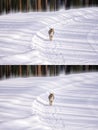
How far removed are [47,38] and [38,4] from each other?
1.75ft

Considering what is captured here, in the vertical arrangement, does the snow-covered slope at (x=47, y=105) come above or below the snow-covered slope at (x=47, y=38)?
below

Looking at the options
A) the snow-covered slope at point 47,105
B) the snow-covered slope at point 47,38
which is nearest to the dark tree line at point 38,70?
the snow-covered slope at point 47,105

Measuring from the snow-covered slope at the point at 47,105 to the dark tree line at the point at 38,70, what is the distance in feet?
0.15

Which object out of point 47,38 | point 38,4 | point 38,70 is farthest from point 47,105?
point 38,4

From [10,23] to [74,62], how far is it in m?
0.69

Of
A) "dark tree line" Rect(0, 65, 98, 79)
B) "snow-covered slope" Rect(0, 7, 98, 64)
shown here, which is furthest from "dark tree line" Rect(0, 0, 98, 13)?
"dark tree line" Rect(0, 65, 98, 79)

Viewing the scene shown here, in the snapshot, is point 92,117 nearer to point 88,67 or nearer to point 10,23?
point 88,67

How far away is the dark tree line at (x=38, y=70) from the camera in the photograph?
376cm

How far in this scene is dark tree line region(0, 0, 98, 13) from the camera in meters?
4.01

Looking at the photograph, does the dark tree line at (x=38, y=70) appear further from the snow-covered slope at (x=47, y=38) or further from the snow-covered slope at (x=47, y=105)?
the snow-covered slope at (x=47, y=38)

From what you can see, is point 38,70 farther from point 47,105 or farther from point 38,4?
point 38,4

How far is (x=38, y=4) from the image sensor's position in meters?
4.05

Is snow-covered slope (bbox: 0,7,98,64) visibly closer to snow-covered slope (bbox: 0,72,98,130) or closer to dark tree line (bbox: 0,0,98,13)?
dark tree line (bbox: 0,0,98,13)

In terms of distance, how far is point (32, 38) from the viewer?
3.57 meters
